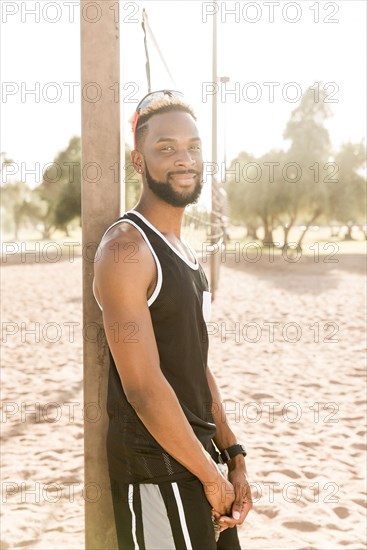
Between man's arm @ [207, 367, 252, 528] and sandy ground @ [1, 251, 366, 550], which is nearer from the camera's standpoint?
man's arm @ [207, 367, 252, 528]

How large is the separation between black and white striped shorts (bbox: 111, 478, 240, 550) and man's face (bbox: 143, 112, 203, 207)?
2.86 feet

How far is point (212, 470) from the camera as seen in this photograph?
1637mm

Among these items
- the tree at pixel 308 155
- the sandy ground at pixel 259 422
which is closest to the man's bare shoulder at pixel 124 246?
the sandy ground at pixel 259 422

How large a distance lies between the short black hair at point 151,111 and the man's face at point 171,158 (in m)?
0.01

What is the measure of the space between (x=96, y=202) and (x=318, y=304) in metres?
11.7

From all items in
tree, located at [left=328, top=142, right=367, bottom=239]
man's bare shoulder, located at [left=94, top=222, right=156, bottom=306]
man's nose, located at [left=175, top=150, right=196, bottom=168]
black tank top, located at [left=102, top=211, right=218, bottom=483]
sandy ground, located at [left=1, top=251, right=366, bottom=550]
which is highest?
tree, located at [left=328, top=142, right=367, bottom=239]

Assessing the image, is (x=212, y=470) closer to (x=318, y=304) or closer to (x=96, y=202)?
(x=96, y=202)

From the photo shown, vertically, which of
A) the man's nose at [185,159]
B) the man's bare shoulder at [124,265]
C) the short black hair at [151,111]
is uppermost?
the short black hair at [151,111]

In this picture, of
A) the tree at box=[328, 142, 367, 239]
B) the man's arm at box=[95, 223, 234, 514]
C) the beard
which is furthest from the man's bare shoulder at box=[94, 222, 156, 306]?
the tree at box=[328, 142, 367, 239]

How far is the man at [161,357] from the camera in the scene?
1.58m

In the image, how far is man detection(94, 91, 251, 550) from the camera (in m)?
1.58

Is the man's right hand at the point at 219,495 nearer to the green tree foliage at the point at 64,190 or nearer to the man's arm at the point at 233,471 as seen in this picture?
the man's arm at the point at 233,471

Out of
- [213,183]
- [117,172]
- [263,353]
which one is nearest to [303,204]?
[213,183]

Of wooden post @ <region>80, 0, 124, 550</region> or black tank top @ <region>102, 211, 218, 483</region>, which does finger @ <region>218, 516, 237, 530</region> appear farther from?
wooden post @ <region>80, 0, 124, 550</region>
